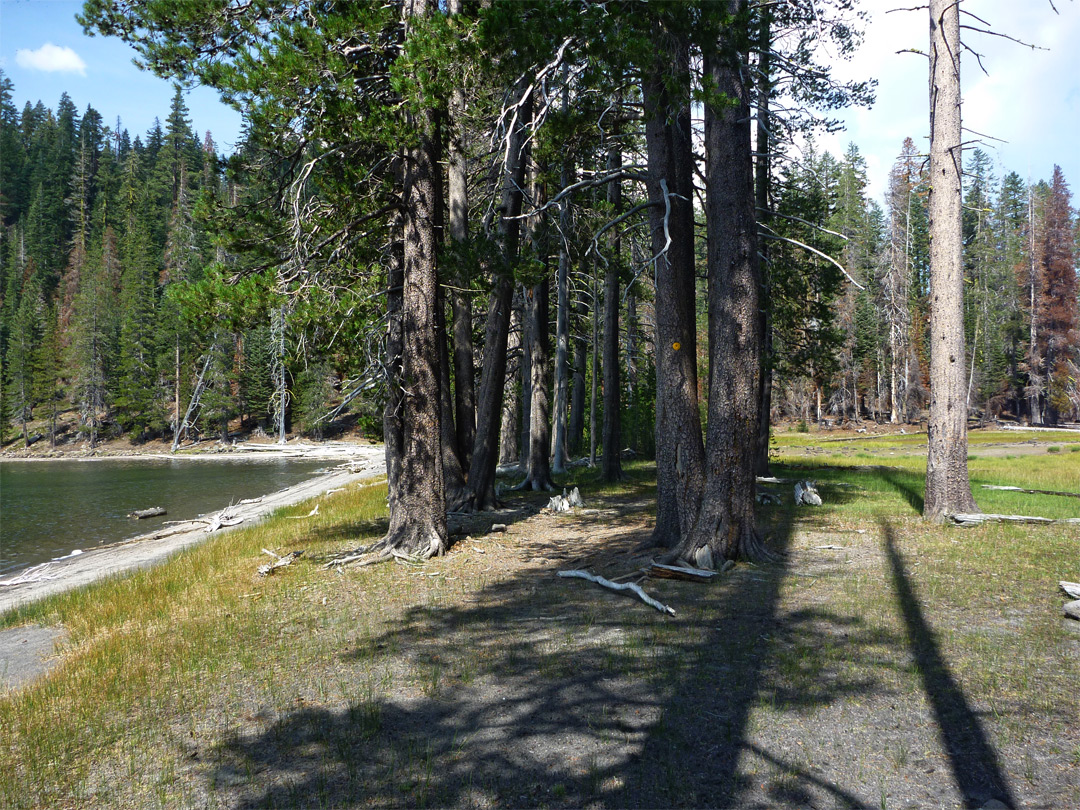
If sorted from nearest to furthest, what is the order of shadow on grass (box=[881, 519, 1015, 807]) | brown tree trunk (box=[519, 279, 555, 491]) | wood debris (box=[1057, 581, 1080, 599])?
shadow on grass (box=[881, 519, 1015, 807]) → wood debris (box=[1057, 581, 1080, 599]) → brown tree trunk (box=[519, 279, 555, 491])

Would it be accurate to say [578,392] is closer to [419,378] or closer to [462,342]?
[462,342]

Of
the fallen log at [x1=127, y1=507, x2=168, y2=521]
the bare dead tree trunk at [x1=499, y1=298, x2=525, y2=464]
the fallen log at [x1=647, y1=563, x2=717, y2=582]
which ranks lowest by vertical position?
the fallen log at [x1=127, y1=507, x2=168, y2=521]

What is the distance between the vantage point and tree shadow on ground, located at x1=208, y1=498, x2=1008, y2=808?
3404 millimetres

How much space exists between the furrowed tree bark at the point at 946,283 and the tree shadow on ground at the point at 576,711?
5456 millimetres

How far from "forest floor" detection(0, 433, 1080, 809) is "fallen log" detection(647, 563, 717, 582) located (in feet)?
0.57

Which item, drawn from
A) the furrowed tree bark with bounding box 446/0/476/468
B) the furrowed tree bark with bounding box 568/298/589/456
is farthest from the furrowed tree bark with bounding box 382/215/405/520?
the furrowed tree bark with bounding box 568/298/589/456

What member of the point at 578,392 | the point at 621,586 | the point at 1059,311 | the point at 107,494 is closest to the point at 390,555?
the point at 621,586

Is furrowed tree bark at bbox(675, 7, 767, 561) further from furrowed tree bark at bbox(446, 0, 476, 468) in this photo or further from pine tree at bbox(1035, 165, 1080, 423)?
pine tree at bbox(1035, 165, 1080, 423)

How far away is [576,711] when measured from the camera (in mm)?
4223

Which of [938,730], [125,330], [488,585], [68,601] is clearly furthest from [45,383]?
[938,730]

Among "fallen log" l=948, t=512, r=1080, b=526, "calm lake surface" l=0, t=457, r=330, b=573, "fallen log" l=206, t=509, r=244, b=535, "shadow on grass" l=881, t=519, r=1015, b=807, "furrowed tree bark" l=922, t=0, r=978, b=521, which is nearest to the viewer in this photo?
"shadow on grass" l=881, t=519, r=1015, b=807

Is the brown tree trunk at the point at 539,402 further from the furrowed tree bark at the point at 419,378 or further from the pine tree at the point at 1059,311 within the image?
the pine tree at the point at 1059,311

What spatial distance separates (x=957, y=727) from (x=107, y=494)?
3137cm

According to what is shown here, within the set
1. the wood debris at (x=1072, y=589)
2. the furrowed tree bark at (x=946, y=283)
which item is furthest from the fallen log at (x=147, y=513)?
the wood debris at (x=1072, y=589)
